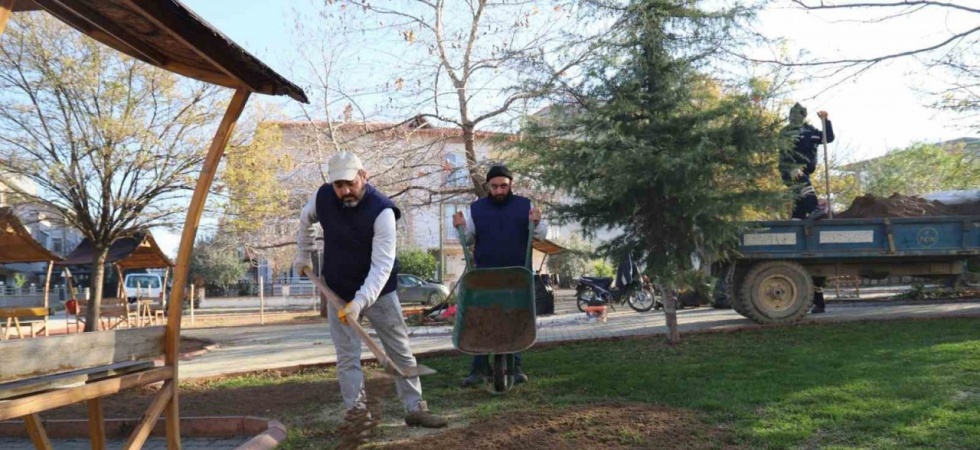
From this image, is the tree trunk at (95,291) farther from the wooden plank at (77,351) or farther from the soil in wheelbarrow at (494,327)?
the wooden plank at (77,351)

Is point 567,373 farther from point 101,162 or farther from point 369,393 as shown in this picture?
point 101,162

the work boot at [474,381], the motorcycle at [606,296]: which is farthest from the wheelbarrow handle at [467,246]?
the motorcycle at [606,296]

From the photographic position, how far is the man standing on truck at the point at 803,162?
8.05 metres

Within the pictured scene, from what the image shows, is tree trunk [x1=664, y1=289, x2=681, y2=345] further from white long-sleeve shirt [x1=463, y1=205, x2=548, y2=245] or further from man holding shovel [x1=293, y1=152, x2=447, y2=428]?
man holding shovel [x1=293, y1=152, x2=447, y2=428]

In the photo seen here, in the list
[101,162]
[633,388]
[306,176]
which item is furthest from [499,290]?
[306,176]

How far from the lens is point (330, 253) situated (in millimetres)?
4672

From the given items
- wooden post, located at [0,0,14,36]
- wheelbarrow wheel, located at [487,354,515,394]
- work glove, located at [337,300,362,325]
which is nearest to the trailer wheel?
wheelbarrow wheel, located at [487,354,515,394]

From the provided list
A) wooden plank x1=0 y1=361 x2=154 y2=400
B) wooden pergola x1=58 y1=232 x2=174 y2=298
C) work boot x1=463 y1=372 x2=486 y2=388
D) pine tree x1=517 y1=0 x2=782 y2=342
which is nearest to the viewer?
wooden plank x1=0 y1=361 x2=154 y2=400

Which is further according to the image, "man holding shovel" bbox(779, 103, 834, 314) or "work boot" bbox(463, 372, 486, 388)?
"man holding shovel" bbox(779, 103, 834, 314)

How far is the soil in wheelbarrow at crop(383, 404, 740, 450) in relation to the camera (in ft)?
13.4

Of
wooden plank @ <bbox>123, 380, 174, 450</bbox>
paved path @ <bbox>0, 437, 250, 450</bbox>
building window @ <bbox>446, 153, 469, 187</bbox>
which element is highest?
building window @ <bbox>446, 153, 469, 187</bbox>

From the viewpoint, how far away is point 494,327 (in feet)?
18.7

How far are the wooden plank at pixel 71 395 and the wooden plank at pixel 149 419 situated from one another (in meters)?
0.08

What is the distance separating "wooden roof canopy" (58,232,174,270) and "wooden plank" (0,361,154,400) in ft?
34.9
